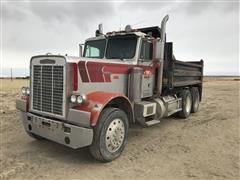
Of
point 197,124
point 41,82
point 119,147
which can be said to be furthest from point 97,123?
point 197,124

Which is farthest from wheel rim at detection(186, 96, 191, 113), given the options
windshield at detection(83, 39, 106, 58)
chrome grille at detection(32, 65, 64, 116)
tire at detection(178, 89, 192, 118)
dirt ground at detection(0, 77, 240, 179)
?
chrome grille at detection(32, 65, 64, 116)

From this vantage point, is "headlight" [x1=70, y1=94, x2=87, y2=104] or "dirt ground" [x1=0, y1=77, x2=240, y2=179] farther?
"headlight" [x1=70, y1=94, x2=87, y2=104]

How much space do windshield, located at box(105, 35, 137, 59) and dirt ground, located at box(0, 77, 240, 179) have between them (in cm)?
219

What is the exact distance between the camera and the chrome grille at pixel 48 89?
14.6 ft

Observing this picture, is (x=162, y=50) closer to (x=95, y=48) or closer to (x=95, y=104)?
(x=95, y=48)

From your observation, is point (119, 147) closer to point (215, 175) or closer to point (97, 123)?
point (97, 123)

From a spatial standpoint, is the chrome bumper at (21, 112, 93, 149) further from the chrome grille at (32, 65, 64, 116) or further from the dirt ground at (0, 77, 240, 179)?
the dirt ground at (0, 77, 240, 179)

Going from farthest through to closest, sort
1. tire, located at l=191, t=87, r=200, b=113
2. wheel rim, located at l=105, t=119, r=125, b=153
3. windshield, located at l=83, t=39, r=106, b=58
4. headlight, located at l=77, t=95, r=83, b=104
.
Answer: tire, located at l=191, t=87, r=200, b=113 < windshield, located at l=83, t=39, r=106, b=58 < wheel rim, located at l=105, t=119, r=125, b=153 < headlight, located at l=77, t=95, r=83, b=104

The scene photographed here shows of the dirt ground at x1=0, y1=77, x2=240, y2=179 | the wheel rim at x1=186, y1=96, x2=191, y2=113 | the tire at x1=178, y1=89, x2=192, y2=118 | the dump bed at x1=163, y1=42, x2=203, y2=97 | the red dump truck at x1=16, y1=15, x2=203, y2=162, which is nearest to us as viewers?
the dirt ground at x1=0, y1=77, x2=240, y2=179

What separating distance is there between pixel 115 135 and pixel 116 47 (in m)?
2.56

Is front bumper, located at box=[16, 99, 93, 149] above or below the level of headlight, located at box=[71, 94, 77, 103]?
below

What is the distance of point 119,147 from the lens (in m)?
4.83

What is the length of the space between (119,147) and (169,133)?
2319mm

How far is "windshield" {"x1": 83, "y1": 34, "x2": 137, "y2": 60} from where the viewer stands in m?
6.03
